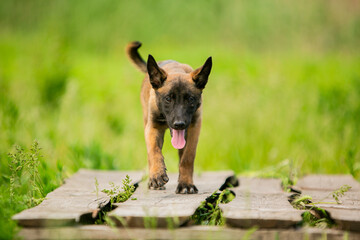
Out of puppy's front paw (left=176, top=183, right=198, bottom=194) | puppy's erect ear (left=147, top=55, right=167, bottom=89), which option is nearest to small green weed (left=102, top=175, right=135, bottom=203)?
puppy's front paw (left=176, top=183, right=198, bottom=194)

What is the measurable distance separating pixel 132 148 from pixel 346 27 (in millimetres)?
6865

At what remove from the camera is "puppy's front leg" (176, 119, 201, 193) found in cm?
431

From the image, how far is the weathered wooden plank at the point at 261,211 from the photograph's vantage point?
3.13 metres

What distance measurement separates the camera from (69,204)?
3.59m

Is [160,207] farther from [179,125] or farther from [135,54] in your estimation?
[135,54]

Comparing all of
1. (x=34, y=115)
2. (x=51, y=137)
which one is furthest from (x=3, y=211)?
(x=34, y=115)

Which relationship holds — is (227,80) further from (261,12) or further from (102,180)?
(102,180)

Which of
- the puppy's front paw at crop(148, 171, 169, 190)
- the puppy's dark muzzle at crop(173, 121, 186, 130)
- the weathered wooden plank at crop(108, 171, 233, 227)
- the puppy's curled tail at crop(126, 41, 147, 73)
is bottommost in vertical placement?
the weathered wooden plank at crop(108, 171, 233, 227)

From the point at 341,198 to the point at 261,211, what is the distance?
3.66 feet

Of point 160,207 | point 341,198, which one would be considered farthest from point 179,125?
point 341,198

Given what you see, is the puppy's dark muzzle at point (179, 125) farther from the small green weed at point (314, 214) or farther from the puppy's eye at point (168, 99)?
the small green weed at point (314, 214)

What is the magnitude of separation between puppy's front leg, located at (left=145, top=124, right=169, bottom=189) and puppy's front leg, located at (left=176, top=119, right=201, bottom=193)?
8.0 inches

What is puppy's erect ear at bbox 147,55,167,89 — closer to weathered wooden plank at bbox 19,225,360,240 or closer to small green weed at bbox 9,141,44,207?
small green weed at bbox 9,141,44,207

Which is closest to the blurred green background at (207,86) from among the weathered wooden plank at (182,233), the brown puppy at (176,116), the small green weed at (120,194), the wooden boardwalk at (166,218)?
the small green weed at (120,194)
